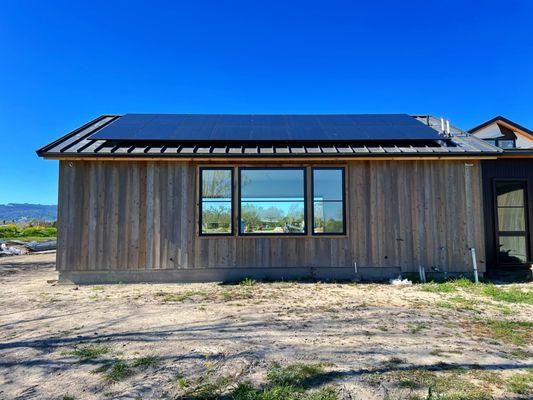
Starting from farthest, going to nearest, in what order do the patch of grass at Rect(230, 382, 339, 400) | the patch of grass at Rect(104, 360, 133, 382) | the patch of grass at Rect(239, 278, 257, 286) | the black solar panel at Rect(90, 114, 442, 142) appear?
1. the black solar panel at Rect(90, 114, 442, 142)
2. the patch of grass at Rect(239, 278, 257, 286)
3. the patch of grass at Rect(104, 360, 133, 382)
4. the patch of grass at Rect(230, 382, 339, 400)

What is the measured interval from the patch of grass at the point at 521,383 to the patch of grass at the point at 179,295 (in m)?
4.37

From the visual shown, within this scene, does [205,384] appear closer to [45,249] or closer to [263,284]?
[263,284]

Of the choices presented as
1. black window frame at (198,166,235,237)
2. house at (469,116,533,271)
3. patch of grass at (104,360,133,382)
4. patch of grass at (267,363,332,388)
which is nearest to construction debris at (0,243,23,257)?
black window frame at (198,166,235,237)

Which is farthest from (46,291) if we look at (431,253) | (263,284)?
(431,253)

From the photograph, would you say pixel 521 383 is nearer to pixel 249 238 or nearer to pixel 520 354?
pixel 520 354

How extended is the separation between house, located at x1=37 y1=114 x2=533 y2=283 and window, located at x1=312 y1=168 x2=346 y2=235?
0.07 feet

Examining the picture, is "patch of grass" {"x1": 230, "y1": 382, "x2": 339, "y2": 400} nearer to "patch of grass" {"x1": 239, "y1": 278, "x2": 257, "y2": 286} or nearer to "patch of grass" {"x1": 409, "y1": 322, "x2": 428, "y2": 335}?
"patch of grass" {"x1": 409, "y1": 322, "x2": 428, "y2": 335}

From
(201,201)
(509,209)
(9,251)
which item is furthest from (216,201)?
(9,251)

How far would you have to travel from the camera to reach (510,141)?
10.1m

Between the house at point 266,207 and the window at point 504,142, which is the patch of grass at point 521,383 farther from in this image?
the window at point 504,142

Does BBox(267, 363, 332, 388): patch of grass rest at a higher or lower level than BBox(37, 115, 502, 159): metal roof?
lower

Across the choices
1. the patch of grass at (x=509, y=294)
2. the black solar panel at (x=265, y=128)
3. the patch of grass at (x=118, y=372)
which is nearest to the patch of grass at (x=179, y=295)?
the patch of grass at (x=118, y=372)

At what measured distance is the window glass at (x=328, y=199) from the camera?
7.40 m

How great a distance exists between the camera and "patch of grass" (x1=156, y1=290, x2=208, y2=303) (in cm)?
571
